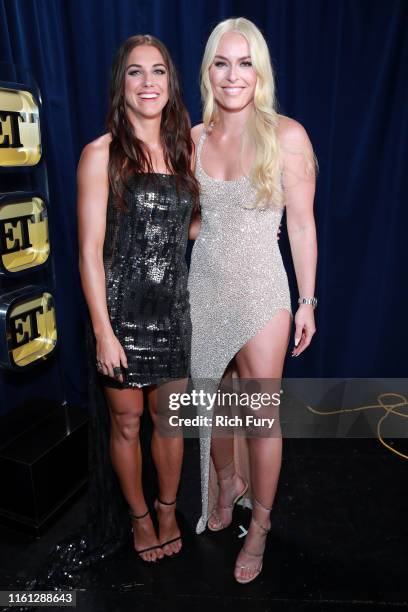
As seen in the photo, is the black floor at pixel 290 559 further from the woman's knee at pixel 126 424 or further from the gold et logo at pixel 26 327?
the gold et logo at pixel 26 327

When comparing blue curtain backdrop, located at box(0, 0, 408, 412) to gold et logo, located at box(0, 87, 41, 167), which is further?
blue curtain backdrop, located at box(0, 0, 408, 412)

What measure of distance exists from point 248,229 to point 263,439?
74 cm

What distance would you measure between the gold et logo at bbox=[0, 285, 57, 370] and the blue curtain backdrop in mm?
560

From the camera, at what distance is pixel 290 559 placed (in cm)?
198

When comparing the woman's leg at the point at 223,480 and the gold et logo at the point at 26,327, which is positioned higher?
the gold et logo at the point at 26,327

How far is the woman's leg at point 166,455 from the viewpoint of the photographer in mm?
1861

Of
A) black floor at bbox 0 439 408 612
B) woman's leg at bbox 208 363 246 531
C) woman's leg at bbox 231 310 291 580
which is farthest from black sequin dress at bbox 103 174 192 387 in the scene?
black floor at bbox 0 439 408 612

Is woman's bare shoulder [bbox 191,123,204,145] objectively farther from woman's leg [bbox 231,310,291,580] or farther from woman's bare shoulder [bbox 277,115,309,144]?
woman's leg [bbox 231,310,291,580]

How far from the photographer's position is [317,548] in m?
2.04

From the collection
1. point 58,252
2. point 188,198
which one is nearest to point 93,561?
point 188,198

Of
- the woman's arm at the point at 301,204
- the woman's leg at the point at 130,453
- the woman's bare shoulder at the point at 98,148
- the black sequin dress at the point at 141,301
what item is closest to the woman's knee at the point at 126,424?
the woman's leg at the point at 130,453

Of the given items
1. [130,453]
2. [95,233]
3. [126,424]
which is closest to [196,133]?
[95,233]

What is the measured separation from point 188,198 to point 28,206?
2.63 ft

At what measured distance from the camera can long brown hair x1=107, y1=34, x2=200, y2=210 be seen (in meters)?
1.58
